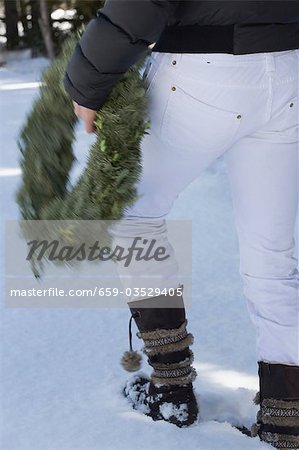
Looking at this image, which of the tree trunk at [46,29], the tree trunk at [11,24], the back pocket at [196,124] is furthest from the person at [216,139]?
the tree trunk at [11,24]

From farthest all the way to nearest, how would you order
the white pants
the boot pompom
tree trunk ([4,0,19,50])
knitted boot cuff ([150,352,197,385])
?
tree trunk ([4,0,19,50])
the boot pompom
knitted boot cuff ([150,352,197,385])
the white pants

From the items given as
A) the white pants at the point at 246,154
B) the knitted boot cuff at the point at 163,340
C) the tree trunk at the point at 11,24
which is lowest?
the tree trunk at the point at 11,24

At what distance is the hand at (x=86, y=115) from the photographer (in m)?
1.35

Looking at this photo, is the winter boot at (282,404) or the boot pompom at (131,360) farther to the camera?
the boot pompom at (131,360)

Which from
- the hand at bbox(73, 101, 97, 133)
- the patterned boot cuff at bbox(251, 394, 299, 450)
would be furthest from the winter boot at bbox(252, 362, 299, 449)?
the hand at bbox(73, 101, 97, 133)

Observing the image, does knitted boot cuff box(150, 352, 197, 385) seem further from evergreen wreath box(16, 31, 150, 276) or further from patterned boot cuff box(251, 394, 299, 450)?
evergreen wreath box(16, 31, 150, 276)

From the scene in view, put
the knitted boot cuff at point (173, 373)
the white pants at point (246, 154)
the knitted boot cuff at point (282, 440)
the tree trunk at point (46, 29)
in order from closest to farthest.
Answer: the white pants at point (246, 154) < the knitted boot cuff at point (282, 440) < the knitted boot cuff at point (173, 373) < the tree trunk at point (46, 29)

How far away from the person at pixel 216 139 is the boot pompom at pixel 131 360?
6.9 inches

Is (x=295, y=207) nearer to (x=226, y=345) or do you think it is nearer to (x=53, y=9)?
(x=226, y=345)

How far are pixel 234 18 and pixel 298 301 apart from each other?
1.97 ft

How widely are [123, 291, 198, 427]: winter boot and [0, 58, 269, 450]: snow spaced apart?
0.04 meters

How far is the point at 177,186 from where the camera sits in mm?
1464

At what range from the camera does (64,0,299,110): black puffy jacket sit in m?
1.20

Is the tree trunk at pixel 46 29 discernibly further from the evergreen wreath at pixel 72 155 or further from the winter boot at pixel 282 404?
the winter boot at pixel 282 404
